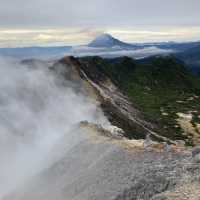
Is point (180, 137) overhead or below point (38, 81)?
below

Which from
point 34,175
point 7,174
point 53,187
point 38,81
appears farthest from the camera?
point 38,81

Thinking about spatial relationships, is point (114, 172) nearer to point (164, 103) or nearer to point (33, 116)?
point (33, 116)

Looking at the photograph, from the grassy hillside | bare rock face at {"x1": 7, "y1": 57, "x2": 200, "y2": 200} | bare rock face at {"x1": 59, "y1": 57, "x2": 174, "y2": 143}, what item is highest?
bare rock face at {"x1": 7, "y1": 57, "x2": 200, "y2": 200}

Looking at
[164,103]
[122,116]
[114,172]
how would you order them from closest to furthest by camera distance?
[114,172]
[122,116]
[164,103]

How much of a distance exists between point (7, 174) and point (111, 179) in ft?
77.5

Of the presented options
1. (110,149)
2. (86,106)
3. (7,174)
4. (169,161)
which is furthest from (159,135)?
(169,161)

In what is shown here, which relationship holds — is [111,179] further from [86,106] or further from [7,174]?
[86,106]

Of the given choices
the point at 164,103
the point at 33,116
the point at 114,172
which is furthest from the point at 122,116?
the point at 114,172

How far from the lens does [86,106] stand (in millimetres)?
97250

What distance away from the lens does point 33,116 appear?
8544 cm

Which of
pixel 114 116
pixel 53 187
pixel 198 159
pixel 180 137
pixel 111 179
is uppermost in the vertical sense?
pixel 198 159

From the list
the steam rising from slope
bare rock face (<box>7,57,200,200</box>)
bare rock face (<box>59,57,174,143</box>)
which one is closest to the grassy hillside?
bare rock face (<box>59,57,174,143</box>)

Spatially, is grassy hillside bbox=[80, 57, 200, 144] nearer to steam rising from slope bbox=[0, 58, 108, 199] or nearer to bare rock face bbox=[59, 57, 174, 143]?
bare rock face bbox=[59, 57, 174, 143]

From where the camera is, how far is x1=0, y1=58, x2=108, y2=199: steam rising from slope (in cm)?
5697
